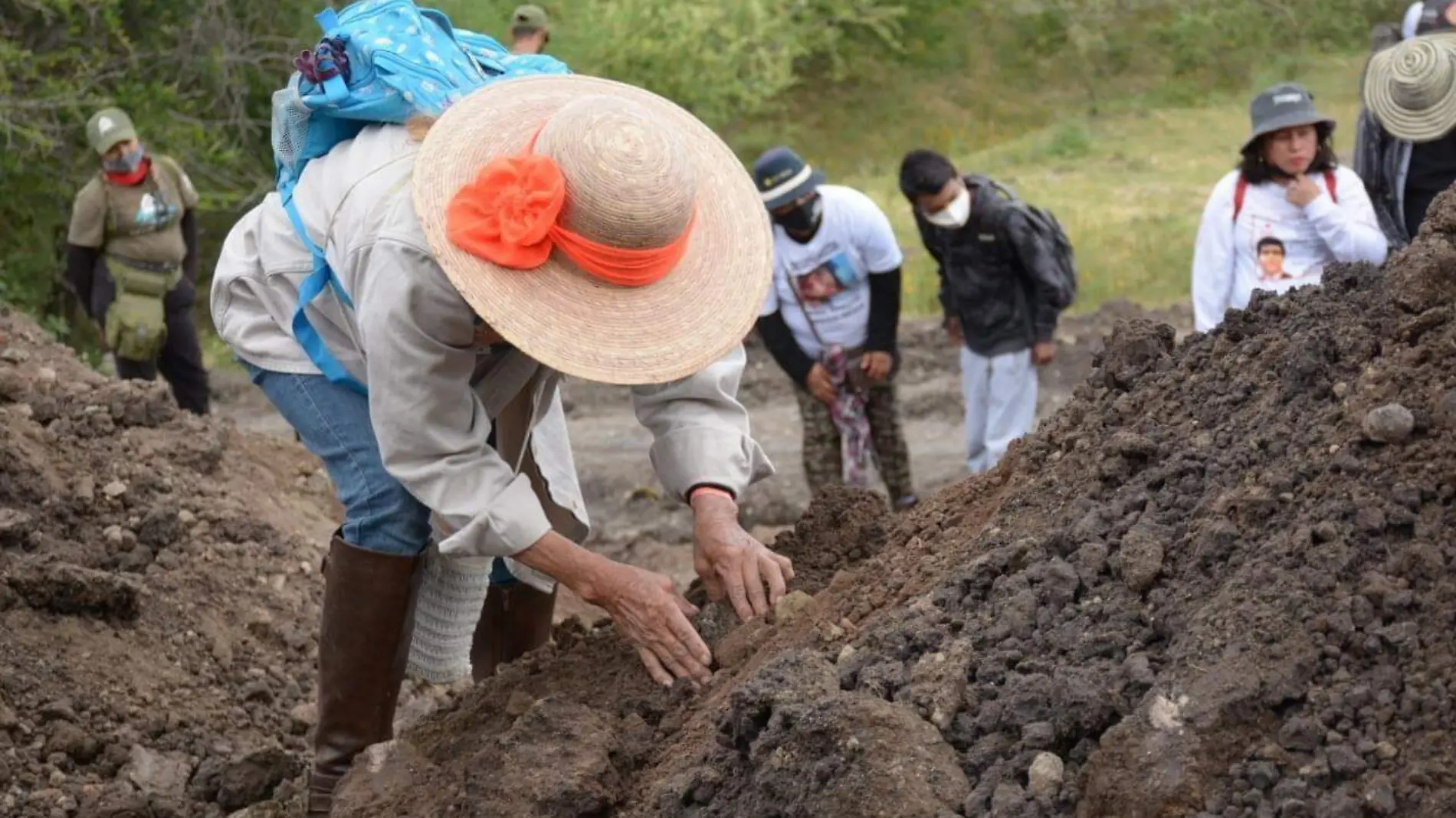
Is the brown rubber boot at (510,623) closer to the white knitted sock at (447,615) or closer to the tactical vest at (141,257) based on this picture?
the white knitted sock at (447,615)

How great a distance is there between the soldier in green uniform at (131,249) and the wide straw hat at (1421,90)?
5544mm

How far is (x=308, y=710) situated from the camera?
16.1 ft

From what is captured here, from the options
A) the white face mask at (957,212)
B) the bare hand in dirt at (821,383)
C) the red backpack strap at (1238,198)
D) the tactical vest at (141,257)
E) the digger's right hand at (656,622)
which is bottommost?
the tactical vest at (141,257)

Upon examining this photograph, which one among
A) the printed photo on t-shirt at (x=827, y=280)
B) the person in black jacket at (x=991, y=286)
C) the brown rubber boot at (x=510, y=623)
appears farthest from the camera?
the printed photo on t-shirt at (x=827, y=280)

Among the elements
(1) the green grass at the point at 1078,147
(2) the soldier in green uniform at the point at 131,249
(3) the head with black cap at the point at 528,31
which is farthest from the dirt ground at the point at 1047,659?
(1) the green grass at the point at 1078,147

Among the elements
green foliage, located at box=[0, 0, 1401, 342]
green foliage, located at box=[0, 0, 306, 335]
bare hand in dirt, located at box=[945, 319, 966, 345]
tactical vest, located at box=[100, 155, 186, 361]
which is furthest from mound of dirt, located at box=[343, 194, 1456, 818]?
green foliage, located at box=[0, 0, 306, 335]

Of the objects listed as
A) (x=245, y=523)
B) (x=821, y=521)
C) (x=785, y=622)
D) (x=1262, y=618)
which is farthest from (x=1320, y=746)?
(x=245, y=523)

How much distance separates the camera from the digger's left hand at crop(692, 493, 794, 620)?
11.8 feet

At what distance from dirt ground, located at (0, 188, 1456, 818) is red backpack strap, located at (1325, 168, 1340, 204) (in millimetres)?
2453

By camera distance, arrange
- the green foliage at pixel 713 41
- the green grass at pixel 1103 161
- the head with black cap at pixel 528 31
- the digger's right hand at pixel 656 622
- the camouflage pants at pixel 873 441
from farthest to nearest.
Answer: the green foliage at pixel 713 41 → the green grass at pixel 1103 161 → the head with black cap at pixel 528 31 → the camouflage pants at pixel 873 441 → the digger's right hand at pixel 656 622

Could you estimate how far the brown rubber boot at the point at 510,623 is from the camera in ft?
14.3

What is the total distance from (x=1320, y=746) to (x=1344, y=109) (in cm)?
1695

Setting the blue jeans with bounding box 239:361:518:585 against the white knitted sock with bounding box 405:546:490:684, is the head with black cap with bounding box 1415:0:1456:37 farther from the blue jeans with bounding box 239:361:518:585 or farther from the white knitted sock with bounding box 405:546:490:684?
the blue jeans with bounding box 239:361:518:585

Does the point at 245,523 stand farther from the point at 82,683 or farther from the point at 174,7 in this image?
the point at 174,7
